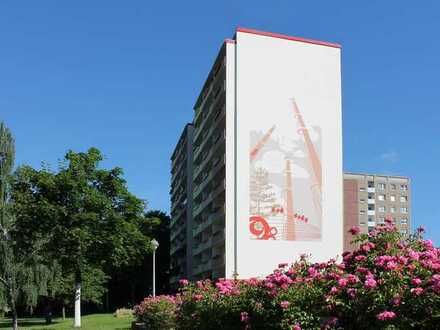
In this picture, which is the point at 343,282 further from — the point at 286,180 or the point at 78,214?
the point at 286,180

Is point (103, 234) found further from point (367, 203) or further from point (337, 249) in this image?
point (367, 203)

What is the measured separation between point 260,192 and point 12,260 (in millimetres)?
31149

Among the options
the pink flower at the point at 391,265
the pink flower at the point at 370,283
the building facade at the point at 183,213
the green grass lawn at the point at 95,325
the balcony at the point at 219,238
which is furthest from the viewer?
the building facade at the point at 183,213

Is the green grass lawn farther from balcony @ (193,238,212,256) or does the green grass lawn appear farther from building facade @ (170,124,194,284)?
building facade @ (170,124,194,284)

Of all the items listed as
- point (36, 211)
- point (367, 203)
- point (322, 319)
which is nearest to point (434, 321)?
point (322, 319)

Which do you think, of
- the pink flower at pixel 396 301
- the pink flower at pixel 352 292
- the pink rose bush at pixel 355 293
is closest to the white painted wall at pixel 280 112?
the pink rose bush at pixel 355 293

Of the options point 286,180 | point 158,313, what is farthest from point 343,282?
point 286,180

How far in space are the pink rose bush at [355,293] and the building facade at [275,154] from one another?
44.2 metres

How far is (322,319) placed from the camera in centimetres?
766

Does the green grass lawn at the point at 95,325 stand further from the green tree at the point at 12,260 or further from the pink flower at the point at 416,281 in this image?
the pink flower at the point at 416,281

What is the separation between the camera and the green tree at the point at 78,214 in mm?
33031

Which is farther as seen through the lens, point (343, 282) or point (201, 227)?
point (201, 227)

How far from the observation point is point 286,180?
5681 cm

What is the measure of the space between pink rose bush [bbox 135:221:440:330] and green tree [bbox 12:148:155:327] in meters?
24.0
